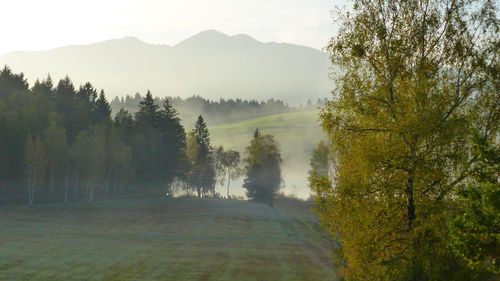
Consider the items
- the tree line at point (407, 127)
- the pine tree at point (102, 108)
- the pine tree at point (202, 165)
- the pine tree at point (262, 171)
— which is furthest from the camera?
the pine tree at point (202, 165)

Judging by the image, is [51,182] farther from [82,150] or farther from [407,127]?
[407,127]

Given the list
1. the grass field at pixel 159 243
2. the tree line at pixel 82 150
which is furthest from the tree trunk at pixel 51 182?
the grass field at pixel 159 243

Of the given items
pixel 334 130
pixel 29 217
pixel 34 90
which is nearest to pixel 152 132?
pixel 34 90

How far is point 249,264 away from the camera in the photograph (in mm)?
44438

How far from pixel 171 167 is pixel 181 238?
51.7 metres

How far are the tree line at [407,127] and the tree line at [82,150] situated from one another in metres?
68.0

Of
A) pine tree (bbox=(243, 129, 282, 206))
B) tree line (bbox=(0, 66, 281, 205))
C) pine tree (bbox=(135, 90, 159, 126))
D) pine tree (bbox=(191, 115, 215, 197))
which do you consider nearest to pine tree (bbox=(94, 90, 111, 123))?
tree line (bbox=(0, 66, 281, 205))

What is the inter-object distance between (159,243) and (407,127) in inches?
1683

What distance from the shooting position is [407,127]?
17609 mm

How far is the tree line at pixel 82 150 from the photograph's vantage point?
81.4 m

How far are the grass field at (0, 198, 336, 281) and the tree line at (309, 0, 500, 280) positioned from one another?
2188 cm

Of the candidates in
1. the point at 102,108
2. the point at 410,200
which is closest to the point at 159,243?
the point at 410,200

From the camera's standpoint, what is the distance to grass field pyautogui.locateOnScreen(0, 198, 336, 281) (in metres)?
39.4

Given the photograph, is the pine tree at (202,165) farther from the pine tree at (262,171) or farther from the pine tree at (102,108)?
the pine tree at (102,108)
